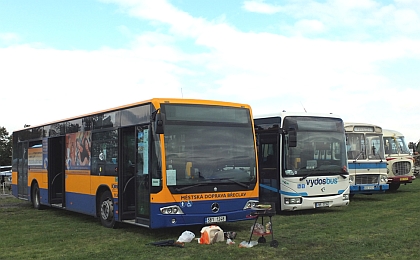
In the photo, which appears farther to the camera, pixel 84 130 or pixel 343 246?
pixel 84 130

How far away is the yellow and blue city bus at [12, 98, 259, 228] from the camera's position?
10.5 metres

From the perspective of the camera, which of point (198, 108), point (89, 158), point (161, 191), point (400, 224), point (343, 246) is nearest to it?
point (343, 246)

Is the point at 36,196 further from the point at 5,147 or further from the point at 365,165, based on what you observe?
the point at 5,147

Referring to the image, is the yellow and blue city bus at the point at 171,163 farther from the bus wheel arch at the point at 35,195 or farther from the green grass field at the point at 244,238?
the bus wheel arch at the point at 35,195

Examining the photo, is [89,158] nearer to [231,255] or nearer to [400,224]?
[231,255]

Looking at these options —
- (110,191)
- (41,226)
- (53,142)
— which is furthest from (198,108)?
(53,142)

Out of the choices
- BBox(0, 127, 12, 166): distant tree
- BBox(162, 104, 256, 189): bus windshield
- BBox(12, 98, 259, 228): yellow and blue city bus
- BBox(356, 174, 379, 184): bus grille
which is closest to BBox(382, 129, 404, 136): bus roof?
BBox(356, 174, 379, 184): bus grille

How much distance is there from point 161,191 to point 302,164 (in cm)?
560

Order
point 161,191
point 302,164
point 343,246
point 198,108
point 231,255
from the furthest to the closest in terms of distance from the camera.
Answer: point 302,164, point 198,108, point 161,191, point 343,246, point 231,255

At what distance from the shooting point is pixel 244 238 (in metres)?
10.8

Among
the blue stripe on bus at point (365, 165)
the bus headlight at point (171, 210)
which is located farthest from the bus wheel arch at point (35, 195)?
the blue stripe on bus at point (365, 165)

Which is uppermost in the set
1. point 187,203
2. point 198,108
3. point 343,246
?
point 198,108

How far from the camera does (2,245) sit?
10.6 m

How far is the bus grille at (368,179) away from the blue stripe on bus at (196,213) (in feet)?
27.8
